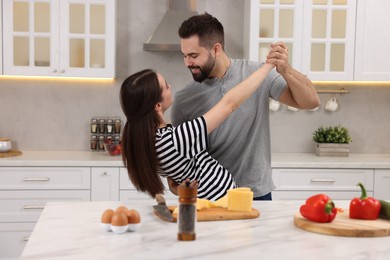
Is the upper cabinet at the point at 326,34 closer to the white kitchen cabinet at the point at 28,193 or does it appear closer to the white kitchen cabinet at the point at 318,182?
the white kitchen cabinet at the point at 318,182

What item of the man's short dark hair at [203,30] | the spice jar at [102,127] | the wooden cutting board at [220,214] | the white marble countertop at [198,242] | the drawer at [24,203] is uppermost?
the man's short dark hair at [203,30]

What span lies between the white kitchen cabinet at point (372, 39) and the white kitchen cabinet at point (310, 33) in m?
0.05

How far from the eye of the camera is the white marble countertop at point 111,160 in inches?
163

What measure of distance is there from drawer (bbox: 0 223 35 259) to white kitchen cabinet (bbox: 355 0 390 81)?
2.60 metres

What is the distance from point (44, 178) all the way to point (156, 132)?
1.95 metres

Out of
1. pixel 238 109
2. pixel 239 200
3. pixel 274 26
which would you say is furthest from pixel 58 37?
pixel 239 200

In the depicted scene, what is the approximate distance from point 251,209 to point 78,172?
83.3 inches

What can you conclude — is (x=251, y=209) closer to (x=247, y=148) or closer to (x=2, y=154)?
(x=247, y=148)

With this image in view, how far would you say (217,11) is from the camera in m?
4.73

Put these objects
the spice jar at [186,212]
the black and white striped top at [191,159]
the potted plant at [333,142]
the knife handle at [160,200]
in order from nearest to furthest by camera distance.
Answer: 1. the spice jar at [186,212]
2. the knife handle at [160,200]
3. the black and white striped top at [191,159]
4. the potted plant at [333,142]

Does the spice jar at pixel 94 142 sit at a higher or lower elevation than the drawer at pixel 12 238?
higher

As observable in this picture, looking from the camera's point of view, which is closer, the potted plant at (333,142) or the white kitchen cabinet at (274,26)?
the white kitchen cabinet at (274,26)

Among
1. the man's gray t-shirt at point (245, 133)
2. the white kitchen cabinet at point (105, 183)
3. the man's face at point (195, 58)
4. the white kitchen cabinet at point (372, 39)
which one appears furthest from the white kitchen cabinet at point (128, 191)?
the white kitchen cabinet at point (372, 39)

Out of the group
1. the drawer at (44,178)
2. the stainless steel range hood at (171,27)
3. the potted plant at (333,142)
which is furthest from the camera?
the potted plant at (333,142)
